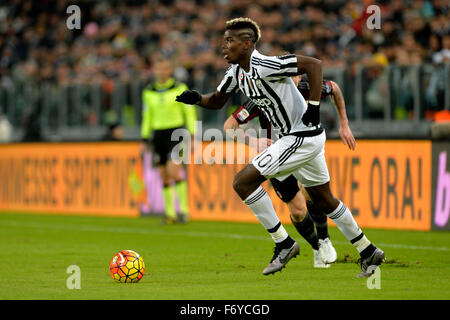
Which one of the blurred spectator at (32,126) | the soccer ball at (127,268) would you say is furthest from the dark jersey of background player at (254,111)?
the blurred spectator at (32,126)

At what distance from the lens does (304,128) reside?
871 centimetres

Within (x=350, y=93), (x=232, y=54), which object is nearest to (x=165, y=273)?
(x=232, y=54)

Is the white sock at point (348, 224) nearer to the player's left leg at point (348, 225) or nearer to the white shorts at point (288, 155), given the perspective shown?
the player's left leg at point (348, 225)

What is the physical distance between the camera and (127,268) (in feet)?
28.1

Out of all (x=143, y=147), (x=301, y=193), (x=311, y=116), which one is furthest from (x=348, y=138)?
(x=143, y=147)

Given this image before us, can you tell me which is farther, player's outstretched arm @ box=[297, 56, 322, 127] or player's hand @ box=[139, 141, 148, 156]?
player's hand @ box=[139, 141, 148, 156]

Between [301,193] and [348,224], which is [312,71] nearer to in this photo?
[348,224]

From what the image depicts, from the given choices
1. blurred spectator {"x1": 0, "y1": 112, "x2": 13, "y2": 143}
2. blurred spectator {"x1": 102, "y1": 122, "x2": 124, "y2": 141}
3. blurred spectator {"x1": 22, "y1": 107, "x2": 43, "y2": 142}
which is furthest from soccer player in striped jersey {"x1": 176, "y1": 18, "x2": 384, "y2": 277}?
blurred spectator {"x1": 0, "y1": 112, "x2": 13, "y2": 143}

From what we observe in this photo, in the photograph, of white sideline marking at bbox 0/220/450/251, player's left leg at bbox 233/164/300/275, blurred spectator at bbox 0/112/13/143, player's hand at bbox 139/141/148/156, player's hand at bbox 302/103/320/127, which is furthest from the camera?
blurred spectator at bbox 0/112/13/143

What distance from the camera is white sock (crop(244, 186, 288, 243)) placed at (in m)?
8.79

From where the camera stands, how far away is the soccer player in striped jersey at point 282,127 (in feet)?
27.8

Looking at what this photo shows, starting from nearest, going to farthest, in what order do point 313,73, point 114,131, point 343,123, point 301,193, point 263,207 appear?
point 313,73, point 263,207, point 343,123, point 301,193, point 114,131

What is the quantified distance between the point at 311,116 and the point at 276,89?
41 cm

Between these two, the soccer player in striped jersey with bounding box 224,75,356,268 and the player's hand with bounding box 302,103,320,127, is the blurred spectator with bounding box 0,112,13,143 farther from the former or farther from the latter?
the player's hand with bounding box 302,103,320,127
